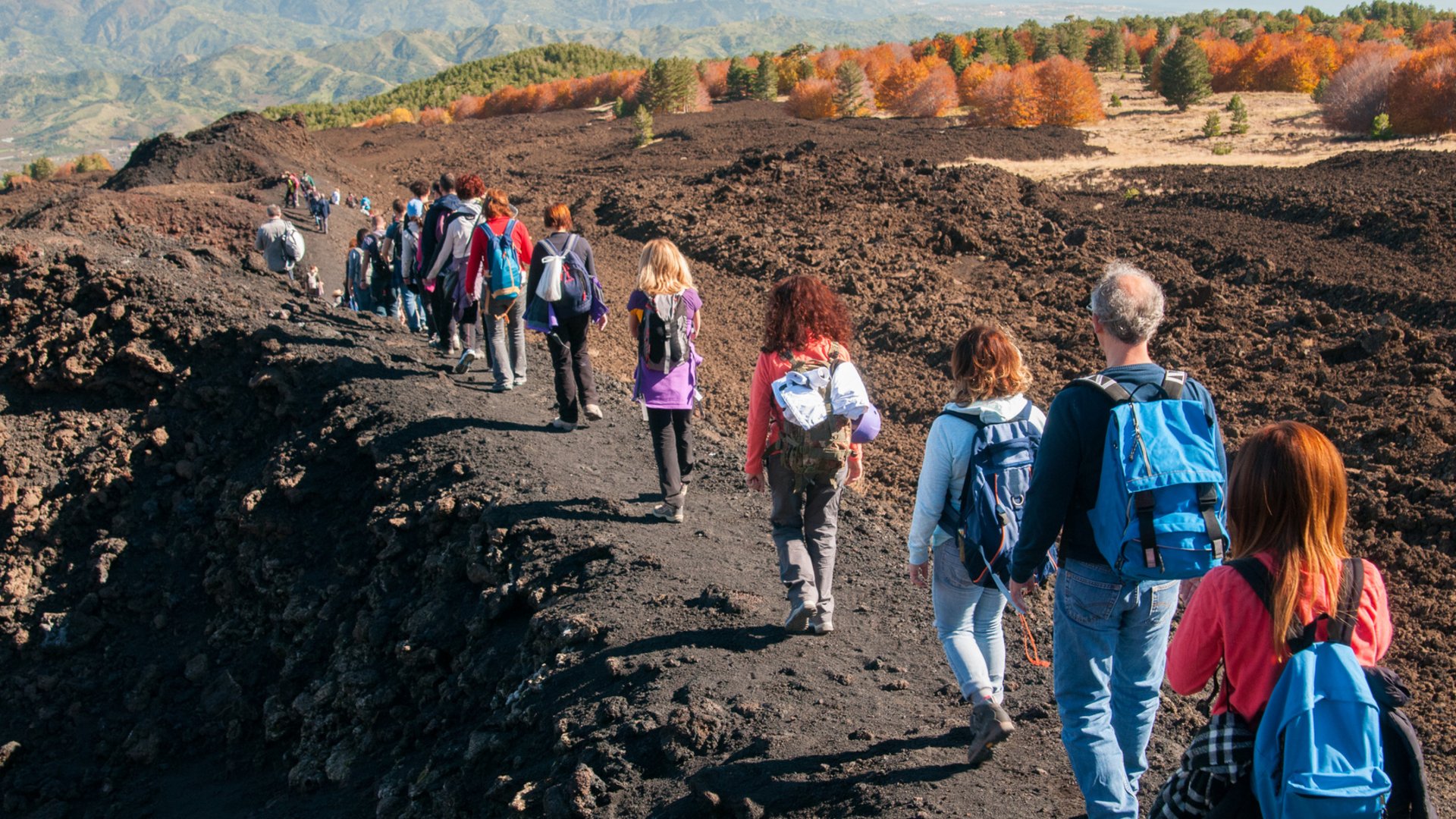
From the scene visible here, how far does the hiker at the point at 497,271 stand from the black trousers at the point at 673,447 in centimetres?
183

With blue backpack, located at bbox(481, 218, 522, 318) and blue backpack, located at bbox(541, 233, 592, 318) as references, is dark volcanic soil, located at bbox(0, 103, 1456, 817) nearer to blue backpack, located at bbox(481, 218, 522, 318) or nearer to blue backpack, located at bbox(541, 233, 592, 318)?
blue backpack, located at bbox(481, 218, 522, 318)

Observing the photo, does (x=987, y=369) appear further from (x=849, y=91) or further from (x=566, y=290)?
(x=849, y=91)

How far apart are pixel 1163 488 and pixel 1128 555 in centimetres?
23

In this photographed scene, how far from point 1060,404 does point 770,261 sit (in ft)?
45.0

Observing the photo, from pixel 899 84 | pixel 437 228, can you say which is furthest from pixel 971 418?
pixel 899 84

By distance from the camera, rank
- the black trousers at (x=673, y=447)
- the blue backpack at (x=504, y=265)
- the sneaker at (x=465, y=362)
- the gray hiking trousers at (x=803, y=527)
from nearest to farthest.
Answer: the gray hiking trousers at (x=803, y=527) < the black trousers at (x=673, y=447) < the blue backpack at (x=504, y=265) < the sneaker at (x=465, y=362)

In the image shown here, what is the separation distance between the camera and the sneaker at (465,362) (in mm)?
9273

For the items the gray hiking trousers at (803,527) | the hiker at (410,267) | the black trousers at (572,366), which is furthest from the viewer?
the hiker at (410,267)

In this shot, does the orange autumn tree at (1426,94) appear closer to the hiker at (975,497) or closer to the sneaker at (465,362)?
the sneaker at (465,362)

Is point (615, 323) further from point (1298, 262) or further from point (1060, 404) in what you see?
point (1060, 404)

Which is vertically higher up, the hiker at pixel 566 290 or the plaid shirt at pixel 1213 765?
the hiker at pixel 566 290

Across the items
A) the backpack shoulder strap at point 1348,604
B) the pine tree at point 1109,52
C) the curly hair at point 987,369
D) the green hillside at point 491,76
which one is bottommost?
the backpack shoulder strap at point 1348,604

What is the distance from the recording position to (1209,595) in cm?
248

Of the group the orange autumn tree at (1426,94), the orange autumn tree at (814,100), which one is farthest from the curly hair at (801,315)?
the orange autumn tree at (814,100)
